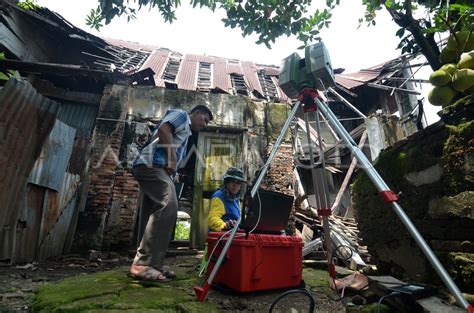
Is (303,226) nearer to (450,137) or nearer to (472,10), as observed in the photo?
(450,137)

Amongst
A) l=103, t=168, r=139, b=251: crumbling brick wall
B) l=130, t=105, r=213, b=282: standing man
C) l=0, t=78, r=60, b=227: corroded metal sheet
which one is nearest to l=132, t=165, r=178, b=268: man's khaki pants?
l=130, t=105, r=213, b=282: standing man

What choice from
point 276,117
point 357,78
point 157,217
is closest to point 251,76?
point 276,117

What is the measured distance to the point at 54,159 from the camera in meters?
4.61

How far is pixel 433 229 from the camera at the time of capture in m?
1.86

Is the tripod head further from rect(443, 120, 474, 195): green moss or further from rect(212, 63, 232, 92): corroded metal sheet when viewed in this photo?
rect(212, 63, 232, 92): corroded metal sheet

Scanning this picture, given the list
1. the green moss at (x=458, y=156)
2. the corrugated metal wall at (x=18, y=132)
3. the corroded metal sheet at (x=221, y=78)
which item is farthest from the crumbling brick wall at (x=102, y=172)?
the green moss at (x=458, y=156)

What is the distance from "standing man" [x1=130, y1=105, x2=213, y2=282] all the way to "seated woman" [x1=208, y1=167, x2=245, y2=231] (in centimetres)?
51

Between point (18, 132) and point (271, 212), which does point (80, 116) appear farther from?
point (271, 212)

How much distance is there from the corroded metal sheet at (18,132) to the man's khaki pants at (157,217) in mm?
1297

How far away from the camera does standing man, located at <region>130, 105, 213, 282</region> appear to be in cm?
246

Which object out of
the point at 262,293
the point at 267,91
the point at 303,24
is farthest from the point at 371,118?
the point at 262,293

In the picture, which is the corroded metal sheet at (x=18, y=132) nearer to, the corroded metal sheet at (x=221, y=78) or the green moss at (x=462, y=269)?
the green moss at (x=462, y=269)

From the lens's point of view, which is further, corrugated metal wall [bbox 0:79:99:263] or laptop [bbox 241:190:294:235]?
corrugated metal wall [bbox 0:79:99:263]

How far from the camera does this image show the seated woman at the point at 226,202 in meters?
2.95
